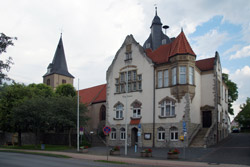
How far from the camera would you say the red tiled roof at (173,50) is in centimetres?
3339

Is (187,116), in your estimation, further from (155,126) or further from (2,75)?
(2,75)

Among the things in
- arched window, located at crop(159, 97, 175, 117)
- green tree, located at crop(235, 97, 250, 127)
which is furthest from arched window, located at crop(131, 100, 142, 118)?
green tree, located at crop(235, 97, 250, 127)

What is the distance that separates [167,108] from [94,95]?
2125 cm

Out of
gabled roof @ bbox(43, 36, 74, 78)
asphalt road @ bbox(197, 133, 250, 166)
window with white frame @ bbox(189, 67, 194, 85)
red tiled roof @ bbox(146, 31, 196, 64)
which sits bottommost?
asphalt road @ bbox(197, 133, 250, 166)

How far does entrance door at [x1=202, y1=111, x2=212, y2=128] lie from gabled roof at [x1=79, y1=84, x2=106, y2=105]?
1835 cm

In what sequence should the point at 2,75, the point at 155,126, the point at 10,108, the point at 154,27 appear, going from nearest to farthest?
the point at 2,75 → the point at 155,126 → the point at 10,108 → the point at 154,27

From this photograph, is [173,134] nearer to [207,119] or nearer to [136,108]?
[207,119]

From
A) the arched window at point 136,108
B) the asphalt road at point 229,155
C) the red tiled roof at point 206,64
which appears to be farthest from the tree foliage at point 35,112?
the asphalt road at point 229,155

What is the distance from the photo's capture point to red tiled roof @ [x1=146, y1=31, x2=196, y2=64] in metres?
33.4

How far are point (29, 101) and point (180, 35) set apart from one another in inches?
865

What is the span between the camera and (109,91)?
41.6 m

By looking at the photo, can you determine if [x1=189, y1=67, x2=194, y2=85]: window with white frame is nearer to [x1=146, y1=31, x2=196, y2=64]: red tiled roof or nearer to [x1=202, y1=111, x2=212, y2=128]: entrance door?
[x1=146, y1=31, x2=196, y2=64]: red tiled roof

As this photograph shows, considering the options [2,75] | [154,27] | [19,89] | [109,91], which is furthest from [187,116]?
[154,27]

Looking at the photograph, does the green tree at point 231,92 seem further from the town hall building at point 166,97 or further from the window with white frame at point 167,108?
the window with white frame at point 167,108
